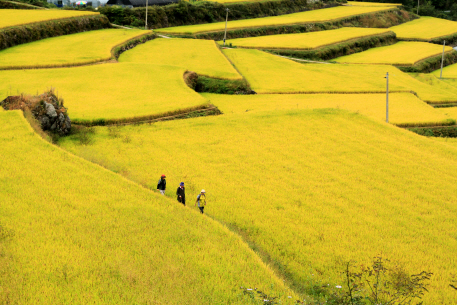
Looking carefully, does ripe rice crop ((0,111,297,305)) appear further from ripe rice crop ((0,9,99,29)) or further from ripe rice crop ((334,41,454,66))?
ripe rice crop ((334,41,454,66))

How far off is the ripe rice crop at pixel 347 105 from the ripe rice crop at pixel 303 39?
21746 millimetres

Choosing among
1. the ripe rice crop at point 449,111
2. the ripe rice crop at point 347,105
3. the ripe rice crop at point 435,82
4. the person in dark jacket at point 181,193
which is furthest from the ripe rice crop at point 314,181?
the ripe rice crop at point 435,82

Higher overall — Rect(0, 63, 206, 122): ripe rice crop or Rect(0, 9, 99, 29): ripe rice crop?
Rect(0, 9, 99, 29): ripe rice crop

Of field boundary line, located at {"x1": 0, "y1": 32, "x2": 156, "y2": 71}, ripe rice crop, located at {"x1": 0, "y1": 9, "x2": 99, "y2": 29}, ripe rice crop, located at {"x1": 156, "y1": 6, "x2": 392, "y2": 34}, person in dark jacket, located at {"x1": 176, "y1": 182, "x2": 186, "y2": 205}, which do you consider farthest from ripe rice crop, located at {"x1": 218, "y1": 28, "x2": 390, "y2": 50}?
person in dark jacket, located at {"x1": 176, "y1": 182, "x2": 186, "y2": 205}

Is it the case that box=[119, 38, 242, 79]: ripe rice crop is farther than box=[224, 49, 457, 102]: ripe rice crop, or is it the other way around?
box=[224, 49, 457, 102]: ripe rice crop

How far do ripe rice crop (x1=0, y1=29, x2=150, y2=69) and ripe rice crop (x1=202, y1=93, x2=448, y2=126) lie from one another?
33.3 feet

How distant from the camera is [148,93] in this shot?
25875 millimetres

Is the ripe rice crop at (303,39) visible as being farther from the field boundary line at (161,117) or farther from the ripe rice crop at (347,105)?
the field boundary line at (161,117)

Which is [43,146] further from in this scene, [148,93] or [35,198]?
[148,93]

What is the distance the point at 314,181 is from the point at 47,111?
1165 centimetres

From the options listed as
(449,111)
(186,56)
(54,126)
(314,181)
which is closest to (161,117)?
(54,126)

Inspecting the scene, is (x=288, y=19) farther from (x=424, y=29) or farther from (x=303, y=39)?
(x=424, y=29)

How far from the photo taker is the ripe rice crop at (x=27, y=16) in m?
37.8

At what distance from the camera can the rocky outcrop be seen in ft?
61.2
